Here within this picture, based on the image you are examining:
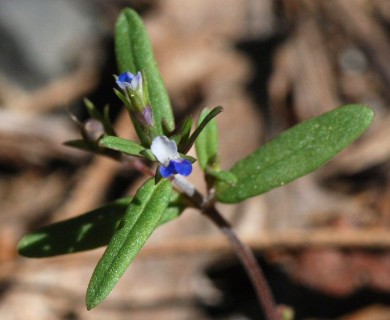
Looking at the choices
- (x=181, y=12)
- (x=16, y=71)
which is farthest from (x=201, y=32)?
(x=16, y=71)

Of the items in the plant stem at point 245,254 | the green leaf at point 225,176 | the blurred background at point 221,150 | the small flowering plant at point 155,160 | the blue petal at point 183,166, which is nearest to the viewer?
the blue petal at point 183,166

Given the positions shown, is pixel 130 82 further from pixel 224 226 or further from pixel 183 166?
pixel 224 226

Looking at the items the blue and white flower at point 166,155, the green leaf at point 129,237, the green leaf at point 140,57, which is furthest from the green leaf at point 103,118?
the blue and white flower at point 166,155

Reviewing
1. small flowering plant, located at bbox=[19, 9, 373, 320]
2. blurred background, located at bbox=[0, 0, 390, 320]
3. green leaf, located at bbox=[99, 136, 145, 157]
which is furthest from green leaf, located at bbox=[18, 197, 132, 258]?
blurred background, located at bbox=[0, 0, 390, 320]

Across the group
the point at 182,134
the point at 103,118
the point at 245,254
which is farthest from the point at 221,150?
the point at 182,134

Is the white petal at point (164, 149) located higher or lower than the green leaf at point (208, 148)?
higher

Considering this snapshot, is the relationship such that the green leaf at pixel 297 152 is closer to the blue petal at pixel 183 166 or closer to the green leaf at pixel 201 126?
the green leaf at pixel 201 126
